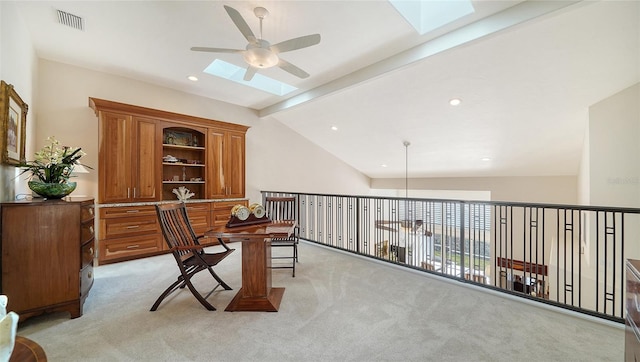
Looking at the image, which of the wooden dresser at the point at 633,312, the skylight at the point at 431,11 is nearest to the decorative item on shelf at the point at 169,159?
the skylight at the point at 431,11

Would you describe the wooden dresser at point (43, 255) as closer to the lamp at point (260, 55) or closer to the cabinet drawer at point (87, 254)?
the cabinet drawer at point (87, 254)

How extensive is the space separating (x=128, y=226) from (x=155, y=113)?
6.01 feet

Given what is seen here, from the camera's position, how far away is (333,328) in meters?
2.09

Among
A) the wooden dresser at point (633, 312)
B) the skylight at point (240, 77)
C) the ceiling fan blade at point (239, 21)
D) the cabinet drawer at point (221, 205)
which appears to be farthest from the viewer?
the cabinet drawer at point (221, 205)

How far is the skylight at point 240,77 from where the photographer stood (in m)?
4.17

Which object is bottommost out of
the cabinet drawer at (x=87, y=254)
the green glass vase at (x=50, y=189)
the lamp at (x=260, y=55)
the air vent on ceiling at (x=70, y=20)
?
the cabinet drawer at (x=87, y=254)

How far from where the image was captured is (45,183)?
226 centimetres

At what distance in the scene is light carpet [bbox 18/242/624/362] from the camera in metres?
Answer: 1.80

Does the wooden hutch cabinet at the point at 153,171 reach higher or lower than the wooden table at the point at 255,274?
higher

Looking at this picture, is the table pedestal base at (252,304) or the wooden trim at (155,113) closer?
the table pedestal base at (252,304)

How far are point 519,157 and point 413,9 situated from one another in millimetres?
4420

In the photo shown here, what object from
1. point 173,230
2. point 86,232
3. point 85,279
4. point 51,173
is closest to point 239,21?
point 173,230

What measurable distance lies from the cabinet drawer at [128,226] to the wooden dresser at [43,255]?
1574 millimetres

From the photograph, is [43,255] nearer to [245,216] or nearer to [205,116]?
[245,216]
